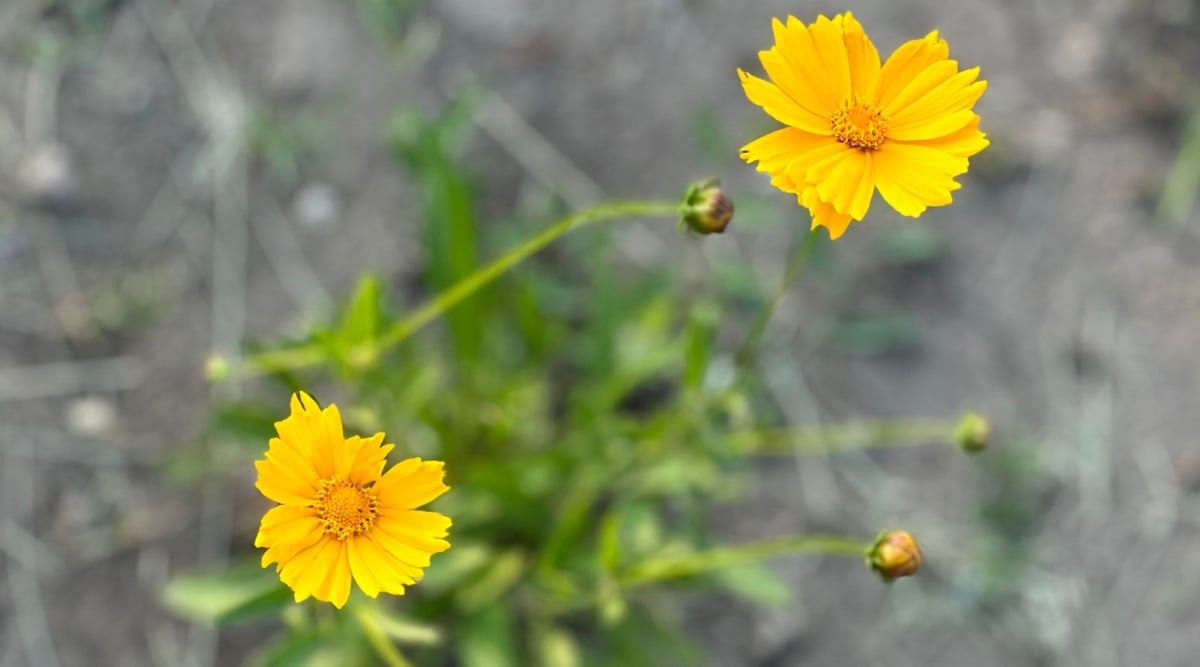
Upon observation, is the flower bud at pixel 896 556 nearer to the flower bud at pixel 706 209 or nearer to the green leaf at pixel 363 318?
the flower bud at pixel 706 209

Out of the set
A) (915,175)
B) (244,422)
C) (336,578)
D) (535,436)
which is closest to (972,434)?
(915,175)

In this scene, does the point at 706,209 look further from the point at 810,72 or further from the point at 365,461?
the point at 365,461

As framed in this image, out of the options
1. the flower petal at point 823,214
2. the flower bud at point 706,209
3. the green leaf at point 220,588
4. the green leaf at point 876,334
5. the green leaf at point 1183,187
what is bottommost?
the flower petal at point 823,214

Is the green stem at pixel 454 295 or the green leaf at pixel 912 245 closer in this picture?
the green stem at pixel 454 295

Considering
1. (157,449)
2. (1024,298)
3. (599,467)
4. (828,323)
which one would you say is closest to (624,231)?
(828,323)

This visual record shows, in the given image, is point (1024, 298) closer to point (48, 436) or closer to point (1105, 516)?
point (1105, 516)

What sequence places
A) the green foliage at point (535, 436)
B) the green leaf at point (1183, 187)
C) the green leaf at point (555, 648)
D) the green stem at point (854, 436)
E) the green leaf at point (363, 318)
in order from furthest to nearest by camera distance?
the green leaf at point (1183, 187), the green stem at point (854, 436), the green leaf at point (555, 648), the green foliage at point (535, 436), the green leaf at point (363, 318)

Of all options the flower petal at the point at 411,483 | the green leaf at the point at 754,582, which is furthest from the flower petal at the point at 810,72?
the green leaf at the point at 754,582
